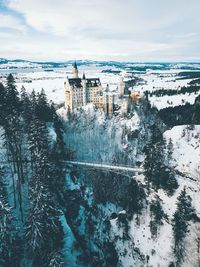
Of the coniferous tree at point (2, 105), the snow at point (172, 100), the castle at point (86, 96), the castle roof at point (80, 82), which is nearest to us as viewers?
the coniferous tree at point (2, 105)

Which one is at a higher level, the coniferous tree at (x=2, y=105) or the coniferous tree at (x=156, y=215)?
the coniferous tree at (x=2, y=105)

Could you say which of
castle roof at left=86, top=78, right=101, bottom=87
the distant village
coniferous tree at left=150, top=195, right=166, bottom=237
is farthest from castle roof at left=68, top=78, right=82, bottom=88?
coniferous tree at left=150, top=195, right=166, bottom=237

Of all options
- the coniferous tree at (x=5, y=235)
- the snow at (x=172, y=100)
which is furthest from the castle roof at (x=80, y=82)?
the coniferous tree at (x=5, y=235)

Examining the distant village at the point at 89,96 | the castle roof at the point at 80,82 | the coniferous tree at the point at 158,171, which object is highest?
the castle roof at the point at 80,82

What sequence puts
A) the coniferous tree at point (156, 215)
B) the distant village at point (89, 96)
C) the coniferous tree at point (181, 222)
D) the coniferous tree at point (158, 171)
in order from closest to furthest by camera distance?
the coniferous tree at point (181, 222) < the coniferous tree at point (156, 215) < the coniferous tree at point (158, 171) < the distant village at point (89, 96)

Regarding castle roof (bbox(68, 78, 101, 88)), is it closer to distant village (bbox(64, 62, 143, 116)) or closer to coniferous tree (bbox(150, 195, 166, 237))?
distant village (bbox(64, 62, 143, 116))

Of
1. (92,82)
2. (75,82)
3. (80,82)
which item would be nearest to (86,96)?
(80,82)

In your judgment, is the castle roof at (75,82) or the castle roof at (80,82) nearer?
the castle roof at (75,82)

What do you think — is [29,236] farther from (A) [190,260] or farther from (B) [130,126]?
(B) [130,126]

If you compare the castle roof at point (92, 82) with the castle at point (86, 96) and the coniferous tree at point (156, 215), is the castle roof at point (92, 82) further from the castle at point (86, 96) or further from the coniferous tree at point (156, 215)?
the coniferous tree at point (156, 215)
